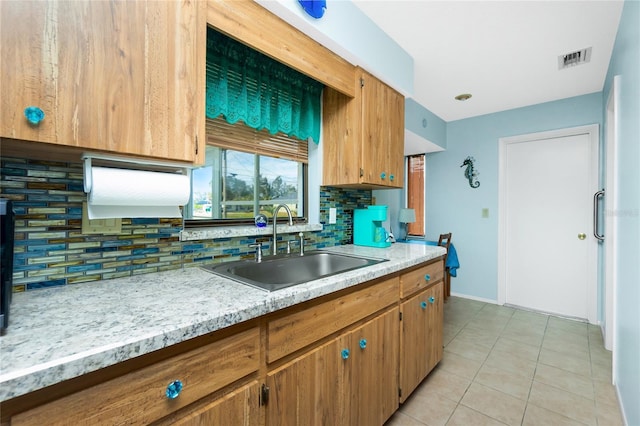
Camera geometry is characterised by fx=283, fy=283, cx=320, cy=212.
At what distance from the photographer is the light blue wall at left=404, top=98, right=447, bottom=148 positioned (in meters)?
3.11

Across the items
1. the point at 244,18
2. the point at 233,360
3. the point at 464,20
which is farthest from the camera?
the point at 464,20

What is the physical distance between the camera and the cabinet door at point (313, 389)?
0.96 m

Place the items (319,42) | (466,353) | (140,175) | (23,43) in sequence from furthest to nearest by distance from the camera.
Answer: (466,353) → (319,42) → (140,175) → (23,43)

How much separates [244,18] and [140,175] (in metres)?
0.82

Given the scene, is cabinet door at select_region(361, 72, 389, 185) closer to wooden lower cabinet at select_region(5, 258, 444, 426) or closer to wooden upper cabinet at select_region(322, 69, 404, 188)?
wooden upper cabinet at select_region(322, 69, 404, 188)

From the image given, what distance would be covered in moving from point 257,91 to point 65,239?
1105 millimetres

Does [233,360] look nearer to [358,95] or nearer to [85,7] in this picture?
[85,7]

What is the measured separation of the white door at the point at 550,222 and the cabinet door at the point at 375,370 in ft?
8.98

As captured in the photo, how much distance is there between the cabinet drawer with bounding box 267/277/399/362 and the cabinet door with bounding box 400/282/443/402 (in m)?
0.35

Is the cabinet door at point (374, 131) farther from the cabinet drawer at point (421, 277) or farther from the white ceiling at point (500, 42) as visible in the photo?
the cabinet drawer at point (421, 277)

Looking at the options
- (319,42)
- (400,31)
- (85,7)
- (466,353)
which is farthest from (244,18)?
(466,353)

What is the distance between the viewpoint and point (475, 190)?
12.1ft

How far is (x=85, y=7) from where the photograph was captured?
0.80 metres

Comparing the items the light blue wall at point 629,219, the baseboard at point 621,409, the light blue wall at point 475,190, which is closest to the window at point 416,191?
the light blue wall at point 475,190
